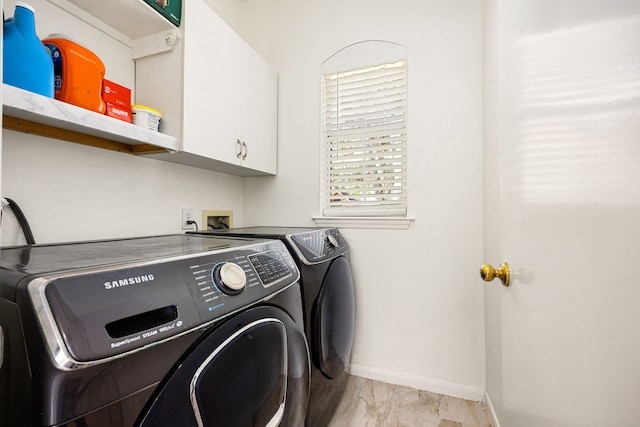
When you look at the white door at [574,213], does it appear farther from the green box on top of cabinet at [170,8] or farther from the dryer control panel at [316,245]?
the green box on top of cabinet at [170,8]

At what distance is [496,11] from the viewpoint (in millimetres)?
1304

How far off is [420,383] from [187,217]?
176cm

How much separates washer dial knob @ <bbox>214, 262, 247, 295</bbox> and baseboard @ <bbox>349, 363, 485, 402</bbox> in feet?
4.90

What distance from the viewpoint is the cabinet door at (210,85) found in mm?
1309

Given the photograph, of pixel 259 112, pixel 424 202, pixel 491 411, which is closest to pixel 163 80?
pixel 259 112

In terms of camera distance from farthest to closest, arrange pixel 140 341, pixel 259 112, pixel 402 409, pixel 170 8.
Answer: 1. pixel 259 112
2. pixel 402 409
3. pixel 170 8
4. pixel 140 341

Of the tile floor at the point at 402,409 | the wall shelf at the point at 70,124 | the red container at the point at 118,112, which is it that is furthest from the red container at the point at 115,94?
the tile floor at the point at 402,409

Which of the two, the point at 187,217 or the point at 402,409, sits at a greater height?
the point at 187,217

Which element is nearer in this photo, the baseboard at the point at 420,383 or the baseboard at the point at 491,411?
the baseboard at the point at 491,411

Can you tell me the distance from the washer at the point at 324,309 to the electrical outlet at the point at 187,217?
45cm

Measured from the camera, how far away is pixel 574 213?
0.54 m

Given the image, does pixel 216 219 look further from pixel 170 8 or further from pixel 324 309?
pixel 170 8

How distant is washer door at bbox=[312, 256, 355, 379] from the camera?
1.23 meters

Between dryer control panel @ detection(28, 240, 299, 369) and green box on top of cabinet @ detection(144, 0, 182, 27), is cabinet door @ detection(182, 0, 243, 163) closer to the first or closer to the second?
green box on top of cabinet @ detection(144, 0, 182, 27)
